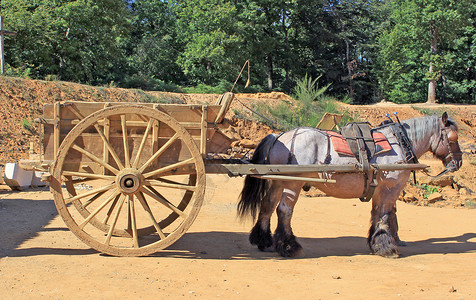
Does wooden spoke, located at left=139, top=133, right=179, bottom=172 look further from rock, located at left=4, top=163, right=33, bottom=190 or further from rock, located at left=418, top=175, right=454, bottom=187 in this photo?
rock, located at left=418, top=175, right=454, bottom=187

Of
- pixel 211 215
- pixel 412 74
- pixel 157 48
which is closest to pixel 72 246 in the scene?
pixel 211 215

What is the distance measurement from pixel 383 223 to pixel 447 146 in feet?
5.28

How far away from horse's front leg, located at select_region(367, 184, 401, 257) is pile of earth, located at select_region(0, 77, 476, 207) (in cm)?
489

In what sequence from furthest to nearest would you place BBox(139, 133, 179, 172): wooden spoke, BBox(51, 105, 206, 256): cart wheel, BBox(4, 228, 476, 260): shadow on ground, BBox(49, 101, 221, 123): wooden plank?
BBox(4, 228, 476, 260): shadow on ground, BBox(49, 101, 221, 123): wooden plank, BBox(139, 133, 179, 172): wooden spoke, BBox(51, 105, 206, 256): cart wheel

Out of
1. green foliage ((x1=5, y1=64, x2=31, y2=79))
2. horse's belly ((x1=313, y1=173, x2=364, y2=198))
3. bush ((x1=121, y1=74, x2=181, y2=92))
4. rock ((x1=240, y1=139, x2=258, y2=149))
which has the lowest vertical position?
horse's belly ((x1=313, y1=173, x2=364, y2=198))

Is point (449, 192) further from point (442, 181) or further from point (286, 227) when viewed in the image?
point (286, 227)

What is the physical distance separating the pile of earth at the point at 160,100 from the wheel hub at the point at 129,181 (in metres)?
5.64

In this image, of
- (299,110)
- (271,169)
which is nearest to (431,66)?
(299,110)

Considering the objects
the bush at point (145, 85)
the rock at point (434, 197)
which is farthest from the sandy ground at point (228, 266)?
the bush at point (145, 85)

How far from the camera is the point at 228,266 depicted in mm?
5711

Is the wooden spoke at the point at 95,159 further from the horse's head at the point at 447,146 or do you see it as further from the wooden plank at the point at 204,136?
the horse's head at the point at 447,146

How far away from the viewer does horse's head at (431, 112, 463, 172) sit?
7.14 meters

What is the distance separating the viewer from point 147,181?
5.72 metres

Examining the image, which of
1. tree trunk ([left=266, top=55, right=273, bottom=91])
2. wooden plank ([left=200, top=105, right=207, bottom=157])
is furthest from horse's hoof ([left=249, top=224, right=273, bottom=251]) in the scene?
tree trunk ([left=266, top=55, right=273, bottom=91])
